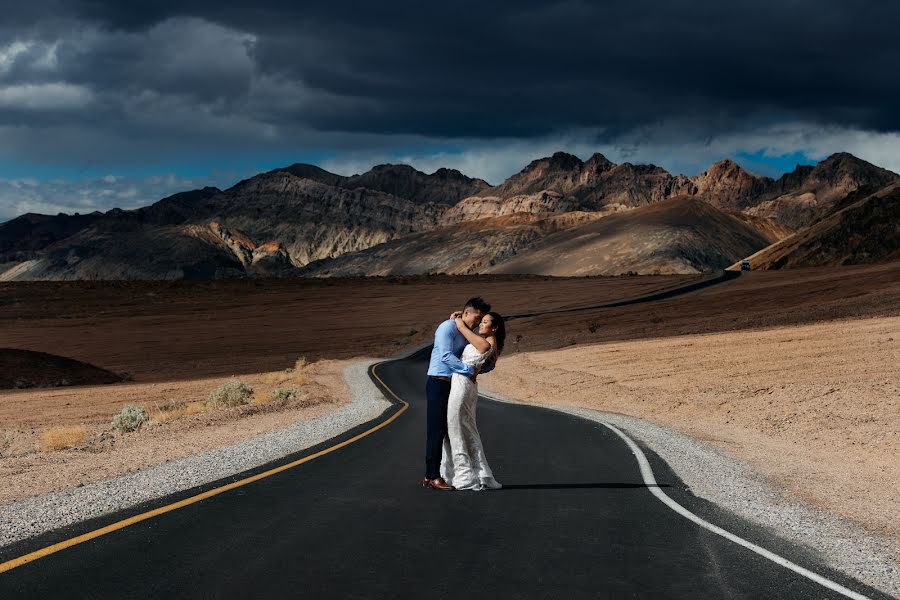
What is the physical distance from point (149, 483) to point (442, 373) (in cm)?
405

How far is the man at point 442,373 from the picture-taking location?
10.4 m

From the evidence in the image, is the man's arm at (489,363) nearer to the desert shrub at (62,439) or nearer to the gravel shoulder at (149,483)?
the gravel shoulder at (149,483)

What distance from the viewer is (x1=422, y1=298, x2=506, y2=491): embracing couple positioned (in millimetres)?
10297

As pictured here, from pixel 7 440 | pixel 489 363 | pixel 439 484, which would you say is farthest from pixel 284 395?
pixel 489 363

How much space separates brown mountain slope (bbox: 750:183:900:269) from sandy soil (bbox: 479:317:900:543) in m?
72.1

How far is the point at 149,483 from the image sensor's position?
442 inches

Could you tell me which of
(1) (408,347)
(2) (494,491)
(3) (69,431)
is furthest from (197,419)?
(1) (408,347)

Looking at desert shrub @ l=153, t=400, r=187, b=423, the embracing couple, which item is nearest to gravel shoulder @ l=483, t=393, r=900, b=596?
the embracing couple

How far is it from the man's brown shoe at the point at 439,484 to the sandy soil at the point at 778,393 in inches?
174

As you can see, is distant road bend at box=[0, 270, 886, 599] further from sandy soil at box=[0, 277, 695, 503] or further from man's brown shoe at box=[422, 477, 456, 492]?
sandy soil at box=[0, 277, 695, 503]

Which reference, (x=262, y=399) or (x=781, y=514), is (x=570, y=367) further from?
(x=781, y=514)

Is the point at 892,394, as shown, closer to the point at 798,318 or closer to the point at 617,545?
the point at 617,545

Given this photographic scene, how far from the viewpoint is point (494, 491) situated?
420 inches

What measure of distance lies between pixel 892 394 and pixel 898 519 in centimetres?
1392
